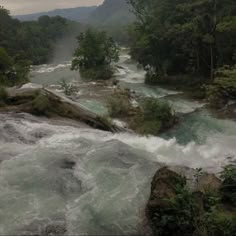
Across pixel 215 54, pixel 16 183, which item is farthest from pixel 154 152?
pixel 215 54

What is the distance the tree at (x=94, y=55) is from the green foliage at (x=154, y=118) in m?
21.2

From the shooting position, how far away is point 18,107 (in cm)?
Answer: 2108

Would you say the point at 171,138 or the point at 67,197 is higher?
the point at 67,197

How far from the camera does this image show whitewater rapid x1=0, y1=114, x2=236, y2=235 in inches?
420

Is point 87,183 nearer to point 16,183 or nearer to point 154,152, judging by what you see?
point 16,183


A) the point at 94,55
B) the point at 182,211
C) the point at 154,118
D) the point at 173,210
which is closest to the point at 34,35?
the point at 94,55

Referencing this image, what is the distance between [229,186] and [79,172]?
467cm

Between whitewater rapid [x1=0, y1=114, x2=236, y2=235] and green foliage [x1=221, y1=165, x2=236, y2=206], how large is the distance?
216 cm

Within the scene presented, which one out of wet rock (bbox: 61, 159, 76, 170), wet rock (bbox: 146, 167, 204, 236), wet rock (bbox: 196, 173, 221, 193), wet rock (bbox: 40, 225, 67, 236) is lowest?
wet rock (bbox: 196, 173, 221, 193)

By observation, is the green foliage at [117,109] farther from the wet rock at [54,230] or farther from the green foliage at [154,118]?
the wet rock at [54,230]

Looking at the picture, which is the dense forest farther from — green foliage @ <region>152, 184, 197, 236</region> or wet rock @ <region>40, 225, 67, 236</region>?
green foliage @ <region>152, 184, 197, 236</region>

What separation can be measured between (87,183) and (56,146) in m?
3.65

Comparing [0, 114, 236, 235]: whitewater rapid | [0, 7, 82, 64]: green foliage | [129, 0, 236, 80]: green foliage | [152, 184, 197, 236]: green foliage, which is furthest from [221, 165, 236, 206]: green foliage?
[0, 7, 82, 64]: green foliage

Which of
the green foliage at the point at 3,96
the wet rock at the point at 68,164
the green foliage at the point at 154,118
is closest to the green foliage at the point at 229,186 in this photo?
the wet rock at the point at 68,164
